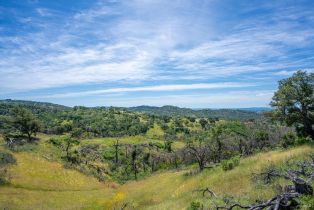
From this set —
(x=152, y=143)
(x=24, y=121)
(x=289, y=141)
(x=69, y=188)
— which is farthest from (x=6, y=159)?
(x=152, y=143)

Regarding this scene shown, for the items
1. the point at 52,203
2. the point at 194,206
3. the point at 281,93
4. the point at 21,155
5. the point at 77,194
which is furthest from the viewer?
the point at 21,155

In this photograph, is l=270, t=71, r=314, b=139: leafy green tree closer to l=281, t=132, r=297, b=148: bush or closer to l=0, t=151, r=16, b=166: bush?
l=281, t=132, r=297, b=148: bush

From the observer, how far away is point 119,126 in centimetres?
18588

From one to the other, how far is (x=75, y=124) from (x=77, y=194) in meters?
121

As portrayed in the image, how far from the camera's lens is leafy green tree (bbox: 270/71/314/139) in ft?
115

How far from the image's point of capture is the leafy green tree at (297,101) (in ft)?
115

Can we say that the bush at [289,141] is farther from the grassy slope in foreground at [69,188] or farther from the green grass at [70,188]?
the grassy slope in foreground at [69,188]

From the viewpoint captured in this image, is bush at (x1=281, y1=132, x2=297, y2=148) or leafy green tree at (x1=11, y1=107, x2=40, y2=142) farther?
leafy green tree at (x1=11, y1=107, x2=40, y2=142)

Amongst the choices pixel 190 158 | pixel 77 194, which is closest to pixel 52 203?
pixel 77 194

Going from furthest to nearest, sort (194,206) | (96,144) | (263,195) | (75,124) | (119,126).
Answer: (119,126)
(75,124)
(96,144)
(263,195)
(194,206)

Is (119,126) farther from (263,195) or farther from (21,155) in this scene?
(263,195)

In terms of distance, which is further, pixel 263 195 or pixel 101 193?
pixel 101 193

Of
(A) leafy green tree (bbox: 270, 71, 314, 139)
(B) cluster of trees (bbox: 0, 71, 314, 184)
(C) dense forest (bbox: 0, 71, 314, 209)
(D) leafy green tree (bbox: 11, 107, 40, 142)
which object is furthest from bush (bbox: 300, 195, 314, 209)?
(D) leafy green tree (bbox: 11, 107, 40, 142)

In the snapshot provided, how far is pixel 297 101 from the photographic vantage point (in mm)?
35500
